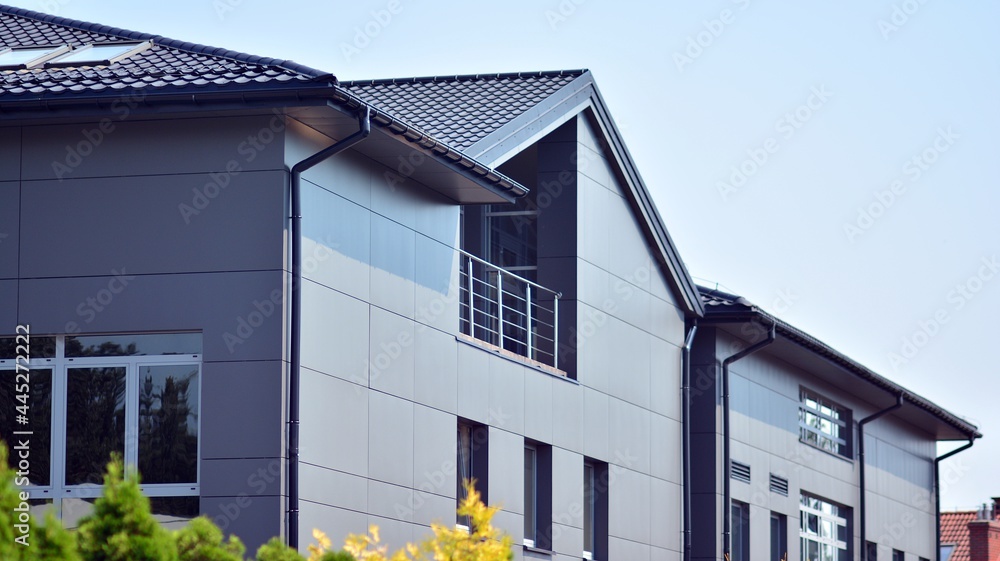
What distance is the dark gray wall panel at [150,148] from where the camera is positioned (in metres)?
14.8

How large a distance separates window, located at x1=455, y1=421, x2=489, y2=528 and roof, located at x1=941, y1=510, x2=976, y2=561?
3254 cm

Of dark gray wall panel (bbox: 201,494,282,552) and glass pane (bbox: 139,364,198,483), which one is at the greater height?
glass pane (bbox: 139,364,198,483)

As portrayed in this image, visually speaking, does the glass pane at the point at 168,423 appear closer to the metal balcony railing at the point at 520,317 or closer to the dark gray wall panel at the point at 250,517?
the dark gray wall panel at the point at 250,517

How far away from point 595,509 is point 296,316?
7905 millimetres

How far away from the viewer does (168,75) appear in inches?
579

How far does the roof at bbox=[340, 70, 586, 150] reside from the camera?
19.8 m

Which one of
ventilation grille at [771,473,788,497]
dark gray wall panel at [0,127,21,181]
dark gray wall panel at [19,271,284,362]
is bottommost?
ventilation grille at [771,473,788,497]

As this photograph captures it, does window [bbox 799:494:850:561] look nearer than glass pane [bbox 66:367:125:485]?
No

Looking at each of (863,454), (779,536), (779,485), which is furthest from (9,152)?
(863,454)

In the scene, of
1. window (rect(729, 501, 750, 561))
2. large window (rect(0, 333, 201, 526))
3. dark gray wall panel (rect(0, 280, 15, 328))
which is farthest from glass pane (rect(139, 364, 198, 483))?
window (rect(729, 501, 750, 561))

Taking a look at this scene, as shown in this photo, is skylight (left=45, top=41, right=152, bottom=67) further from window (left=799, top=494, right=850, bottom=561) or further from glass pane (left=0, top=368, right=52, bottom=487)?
window (left=799, top=494, right=850, bottom=561)

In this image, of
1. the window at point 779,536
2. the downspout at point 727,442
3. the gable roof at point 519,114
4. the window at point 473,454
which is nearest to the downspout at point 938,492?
the window at point 779,536

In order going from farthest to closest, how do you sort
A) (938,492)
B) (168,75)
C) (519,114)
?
1. (938,492)
2. (519,114)
3. (168,75)

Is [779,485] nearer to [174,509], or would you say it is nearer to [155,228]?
[174,509]
